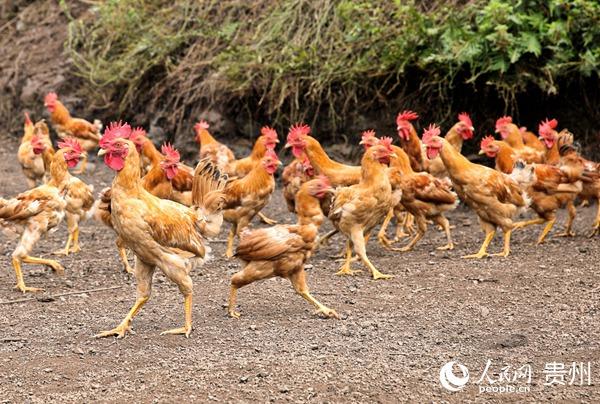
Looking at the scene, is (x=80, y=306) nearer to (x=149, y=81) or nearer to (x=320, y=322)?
(x=320, y=322)

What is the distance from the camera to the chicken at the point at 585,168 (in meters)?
10.2

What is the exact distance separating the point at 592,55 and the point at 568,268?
11.4 ft

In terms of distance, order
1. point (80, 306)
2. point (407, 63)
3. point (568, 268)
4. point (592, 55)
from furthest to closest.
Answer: point (407, 63) → point (592, 55) → point (568, 268) → point (80, 306)

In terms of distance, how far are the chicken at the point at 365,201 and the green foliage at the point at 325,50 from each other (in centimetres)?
308

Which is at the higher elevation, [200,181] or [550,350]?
[200,181]

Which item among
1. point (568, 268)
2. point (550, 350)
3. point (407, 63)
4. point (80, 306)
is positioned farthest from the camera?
point (407, 63)

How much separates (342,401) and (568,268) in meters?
4.00

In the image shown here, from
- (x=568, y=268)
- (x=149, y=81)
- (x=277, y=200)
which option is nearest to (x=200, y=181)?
(x=568, y=268)

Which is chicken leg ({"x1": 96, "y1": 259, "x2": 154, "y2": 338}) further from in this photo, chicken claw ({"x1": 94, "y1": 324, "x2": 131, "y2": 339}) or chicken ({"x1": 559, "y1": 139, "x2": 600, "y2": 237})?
chicken ({"x1": 559, "y1": 139, "x2": 600, "y2": 237})

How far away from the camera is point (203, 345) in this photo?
677 cm

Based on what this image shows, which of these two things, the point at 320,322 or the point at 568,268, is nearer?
the point at 320,322

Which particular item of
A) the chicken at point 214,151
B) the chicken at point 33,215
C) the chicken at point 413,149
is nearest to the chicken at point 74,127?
the chicken at point 214,151

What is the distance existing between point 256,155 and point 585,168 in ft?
12.5

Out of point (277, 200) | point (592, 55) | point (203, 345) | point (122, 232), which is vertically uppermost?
point (592, 55)
